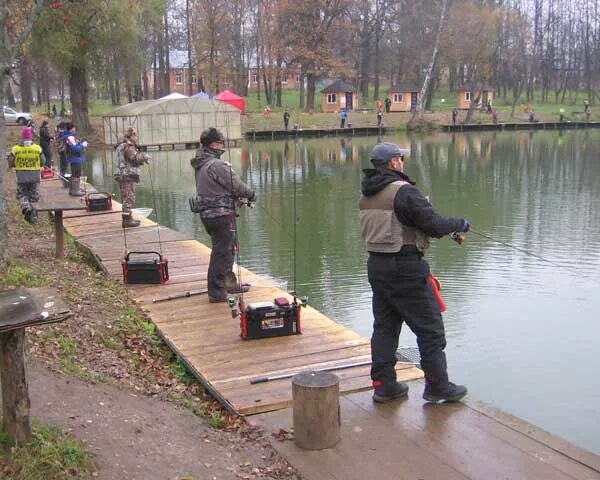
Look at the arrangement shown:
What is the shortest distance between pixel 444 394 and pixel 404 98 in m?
56.7

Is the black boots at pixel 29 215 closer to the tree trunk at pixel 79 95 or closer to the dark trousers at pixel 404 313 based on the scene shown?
the dark trousers at pixel 404 313

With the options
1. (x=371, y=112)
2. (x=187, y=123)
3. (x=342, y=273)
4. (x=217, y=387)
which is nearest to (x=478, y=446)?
(x=217, y=387)

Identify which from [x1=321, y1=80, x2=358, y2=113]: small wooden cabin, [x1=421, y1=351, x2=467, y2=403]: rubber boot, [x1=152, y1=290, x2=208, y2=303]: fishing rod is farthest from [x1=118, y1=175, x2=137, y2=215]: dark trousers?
[x1=321, y1=80, x2=358, y2=113]: small wooden cabin

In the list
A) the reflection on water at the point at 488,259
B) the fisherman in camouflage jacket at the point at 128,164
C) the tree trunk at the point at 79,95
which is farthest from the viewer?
the tree trunk at the point at 79,95

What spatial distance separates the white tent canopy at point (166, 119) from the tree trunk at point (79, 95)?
5.99 ft

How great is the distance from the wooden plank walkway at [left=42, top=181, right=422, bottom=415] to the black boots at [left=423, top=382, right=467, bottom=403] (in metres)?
0.49

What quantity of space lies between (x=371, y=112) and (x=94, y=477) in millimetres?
55585

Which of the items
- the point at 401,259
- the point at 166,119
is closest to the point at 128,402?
the point at 401,259

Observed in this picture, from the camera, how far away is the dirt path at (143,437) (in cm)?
397

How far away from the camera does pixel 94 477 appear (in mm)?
3670

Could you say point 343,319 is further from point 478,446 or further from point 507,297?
point 478,446

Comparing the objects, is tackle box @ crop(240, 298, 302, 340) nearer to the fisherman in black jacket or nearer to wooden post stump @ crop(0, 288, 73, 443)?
the fisherman in black jacket

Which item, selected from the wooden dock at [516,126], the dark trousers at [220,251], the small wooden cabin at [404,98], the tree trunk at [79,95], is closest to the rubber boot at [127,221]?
the dark trousers at [220,251]

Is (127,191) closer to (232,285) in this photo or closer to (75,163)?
(75,163)
